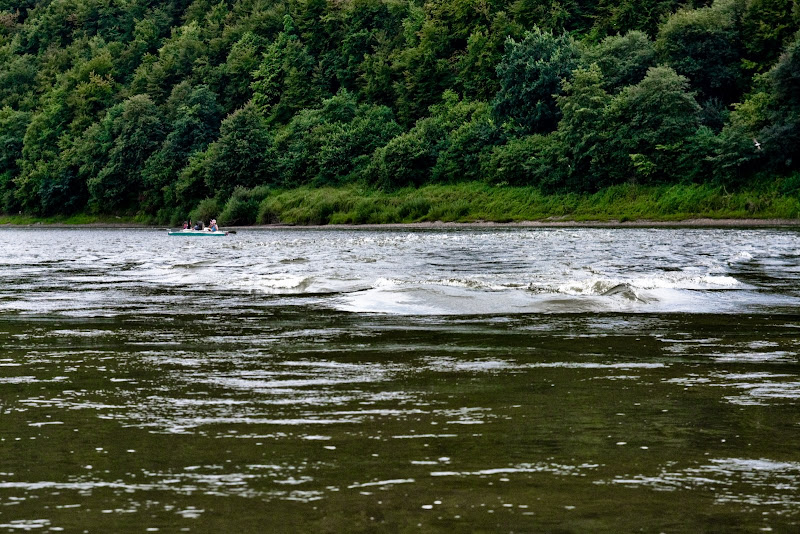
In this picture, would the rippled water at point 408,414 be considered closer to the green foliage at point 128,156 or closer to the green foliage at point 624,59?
the green foliage at point 624,59

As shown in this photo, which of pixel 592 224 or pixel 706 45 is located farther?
pixel 706 45

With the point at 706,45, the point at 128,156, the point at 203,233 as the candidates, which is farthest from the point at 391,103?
the point at 203,233

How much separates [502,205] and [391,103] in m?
42.8

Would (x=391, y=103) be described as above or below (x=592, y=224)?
above

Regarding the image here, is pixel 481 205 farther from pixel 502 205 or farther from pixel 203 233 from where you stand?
pixel 203 233

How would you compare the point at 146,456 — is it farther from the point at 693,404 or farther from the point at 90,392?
the point at 693,404

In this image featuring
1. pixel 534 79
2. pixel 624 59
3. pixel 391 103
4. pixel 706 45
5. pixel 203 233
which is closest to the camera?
pixel 203 233

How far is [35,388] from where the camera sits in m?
9.85

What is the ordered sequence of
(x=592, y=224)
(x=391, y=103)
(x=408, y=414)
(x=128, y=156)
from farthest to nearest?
(x=391, y=103) < (x=128, y=156) < (x=592, y=224) < (x=408, y=414)

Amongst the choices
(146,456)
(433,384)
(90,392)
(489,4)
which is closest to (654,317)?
(433,384)

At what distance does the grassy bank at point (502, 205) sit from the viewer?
262ft

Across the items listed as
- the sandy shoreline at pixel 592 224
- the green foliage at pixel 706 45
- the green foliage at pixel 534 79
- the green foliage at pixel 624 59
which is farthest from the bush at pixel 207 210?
the green foliage at pixel 706 45

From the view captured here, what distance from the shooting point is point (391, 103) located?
133375 millimetres

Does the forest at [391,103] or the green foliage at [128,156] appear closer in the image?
the forest at [391,103]
